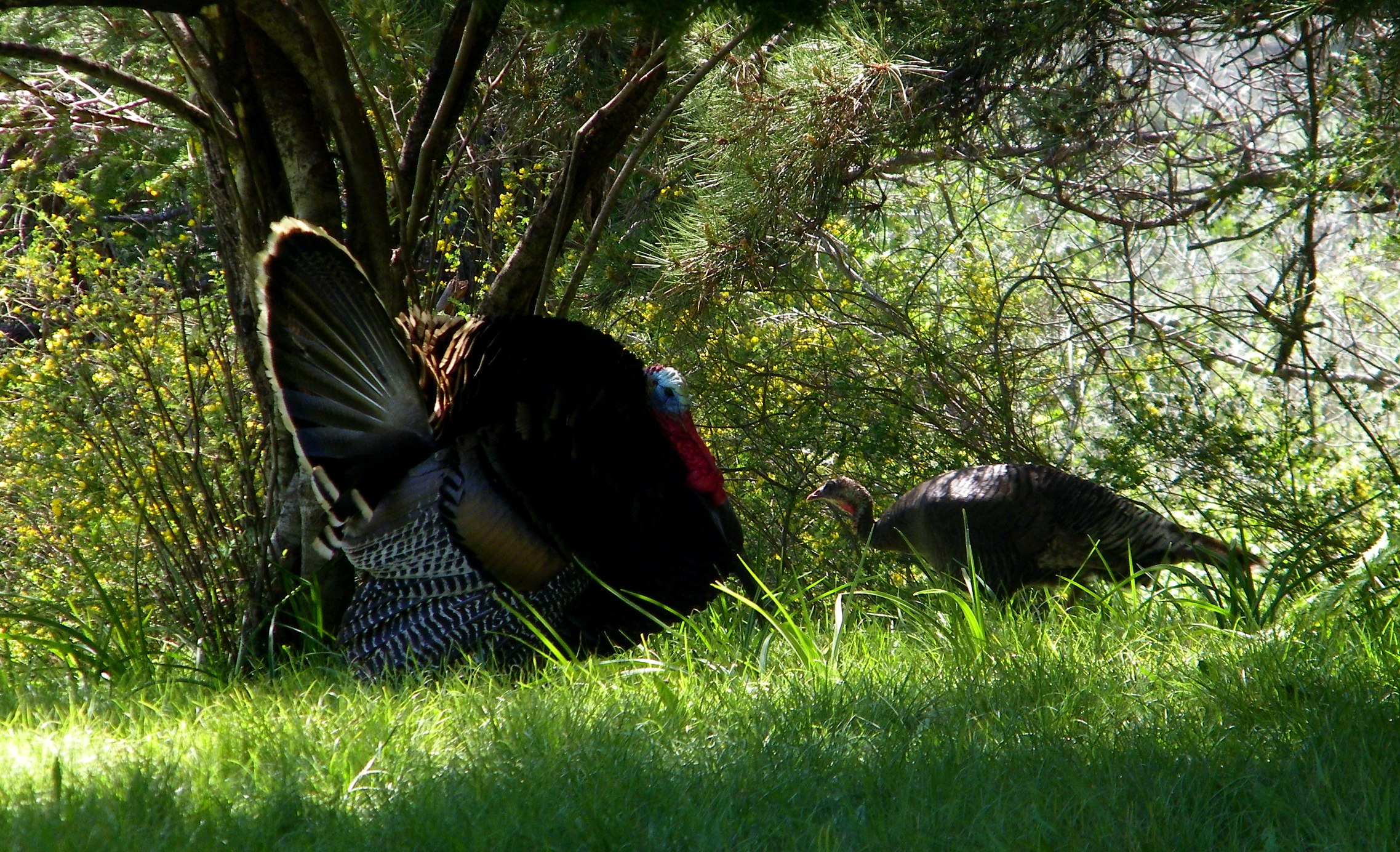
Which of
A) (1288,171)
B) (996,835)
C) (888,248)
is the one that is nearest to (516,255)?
(996,835)

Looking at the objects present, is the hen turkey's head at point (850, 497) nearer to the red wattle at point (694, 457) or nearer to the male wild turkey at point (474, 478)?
the red wattle at point (694, 457)

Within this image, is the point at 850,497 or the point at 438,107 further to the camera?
the point at 850,497

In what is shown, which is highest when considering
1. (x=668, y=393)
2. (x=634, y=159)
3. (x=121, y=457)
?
(x=634, y=159)

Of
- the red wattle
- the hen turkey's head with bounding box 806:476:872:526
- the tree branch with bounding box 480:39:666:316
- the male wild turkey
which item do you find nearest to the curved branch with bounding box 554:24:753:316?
the tree branch with bounding box 480:39:666:316

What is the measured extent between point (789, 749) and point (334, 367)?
1.84m

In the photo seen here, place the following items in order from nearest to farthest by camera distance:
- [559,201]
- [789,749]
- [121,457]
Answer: [789,749] < [559,201] < [121,457]

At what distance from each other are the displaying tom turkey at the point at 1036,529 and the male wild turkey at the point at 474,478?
796 mm

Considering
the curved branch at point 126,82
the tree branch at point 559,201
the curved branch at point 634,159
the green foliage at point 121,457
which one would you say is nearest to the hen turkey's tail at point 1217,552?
the curved branch at point 634,159

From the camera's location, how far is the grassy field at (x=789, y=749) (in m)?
2.01

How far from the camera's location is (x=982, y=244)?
25.1 ft

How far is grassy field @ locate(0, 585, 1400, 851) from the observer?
201 cm

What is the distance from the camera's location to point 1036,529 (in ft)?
12.7

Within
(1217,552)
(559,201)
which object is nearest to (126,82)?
(559,201)

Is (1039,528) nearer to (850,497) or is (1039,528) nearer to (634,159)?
(850,497)
